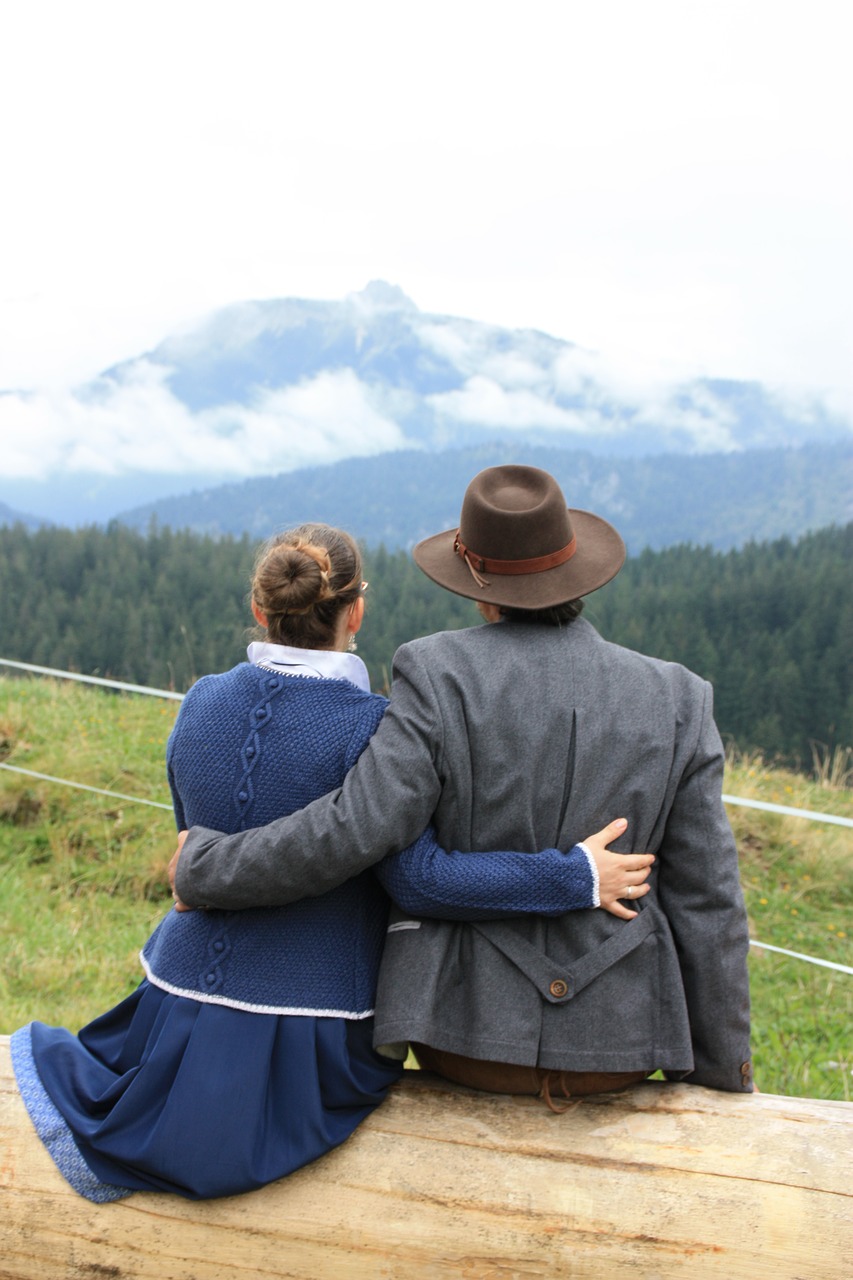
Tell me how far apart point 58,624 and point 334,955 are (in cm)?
5761

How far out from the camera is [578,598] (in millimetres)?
1820

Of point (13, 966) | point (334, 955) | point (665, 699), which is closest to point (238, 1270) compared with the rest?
point (334, 955)

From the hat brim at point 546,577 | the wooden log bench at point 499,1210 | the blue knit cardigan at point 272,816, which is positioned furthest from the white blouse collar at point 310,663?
the wooden log bench at point 499,1210

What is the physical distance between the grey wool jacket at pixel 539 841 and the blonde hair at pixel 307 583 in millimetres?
159

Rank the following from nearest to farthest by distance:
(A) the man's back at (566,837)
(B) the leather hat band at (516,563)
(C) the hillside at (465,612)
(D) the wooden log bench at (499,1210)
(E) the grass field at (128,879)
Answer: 1. (D) the wooden log bench at (499,1210)
2. (A) the man's back at (566,837)
3. (B) the leather hat band at (516,563)
4. (E) the grass field at (128,879)
5. (C) the hillside at (465,612)

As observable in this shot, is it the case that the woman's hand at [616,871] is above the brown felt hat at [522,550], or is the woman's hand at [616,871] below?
below

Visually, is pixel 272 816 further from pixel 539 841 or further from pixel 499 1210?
pixel 499 1210

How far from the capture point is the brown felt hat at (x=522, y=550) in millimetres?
1820

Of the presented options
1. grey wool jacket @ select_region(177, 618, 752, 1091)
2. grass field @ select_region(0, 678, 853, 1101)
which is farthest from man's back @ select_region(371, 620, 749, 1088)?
grass field @ select_region(0, 678, 853, 1101)

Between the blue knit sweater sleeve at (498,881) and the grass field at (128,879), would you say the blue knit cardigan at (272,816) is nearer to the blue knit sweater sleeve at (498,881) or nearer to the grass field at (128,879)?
the blue knit sweater sleeve at (498,881)

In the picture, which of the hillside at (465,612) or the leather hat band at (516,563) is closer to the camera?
the leather hat band at (516,563)

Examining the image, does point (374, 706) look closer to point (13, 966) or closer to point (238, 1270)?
point (238, 1270)

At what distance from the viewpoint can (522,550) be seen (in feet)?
6.00

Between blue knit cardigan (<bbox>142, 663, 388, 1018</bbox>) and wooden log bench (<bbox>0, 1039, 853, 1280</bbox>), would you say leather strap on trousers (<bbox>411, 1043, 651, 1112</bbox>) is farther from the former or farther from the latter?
blue knit cardigan (<bbox>142, 663, 388, 1018</bbox>)
